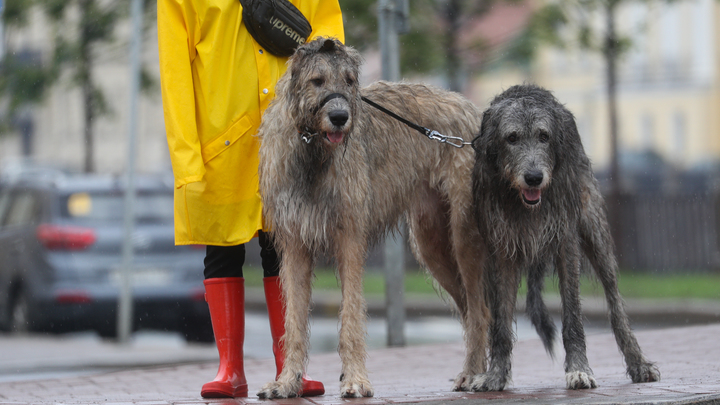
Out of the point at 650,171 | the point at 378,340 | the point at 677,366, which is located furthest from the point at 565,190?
the point at 650,171

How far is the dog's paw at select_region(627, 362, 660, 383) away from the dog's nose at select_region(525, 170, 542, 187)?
4.46ft

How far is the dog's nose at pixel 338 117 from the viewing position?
4383mm

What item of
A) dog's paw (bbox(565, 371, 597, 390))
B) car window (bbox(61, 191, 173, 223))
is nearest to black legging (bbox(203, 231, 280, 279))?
dog's paw (bbox(565, 371, 597, 390))

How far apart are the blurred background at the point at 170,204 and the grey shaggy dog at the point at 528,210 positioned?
66cm

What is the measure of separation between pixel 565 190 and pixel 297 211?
147 centimetres

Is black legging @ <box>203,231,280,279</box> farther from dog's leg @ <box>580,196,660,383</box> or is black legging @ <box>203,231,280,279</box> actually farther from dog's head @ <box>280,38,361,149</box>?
dog's leg @ <box>580,196,660,383</box>

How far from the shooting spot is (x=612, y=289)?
218 inches

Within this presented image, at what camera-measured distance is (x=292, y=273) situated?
4.83 meters

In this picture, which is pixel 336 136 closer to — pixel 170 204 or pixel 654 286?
pixel 170 204

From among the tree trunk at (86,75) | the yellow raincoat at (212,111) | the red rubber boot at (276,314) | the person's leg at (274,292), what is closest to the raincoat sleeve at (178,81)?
the yellow raincoat at (212,111)

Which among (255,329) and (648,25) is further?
(648,25)

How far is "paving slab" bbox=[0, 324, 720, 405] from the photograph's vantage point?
4.44m

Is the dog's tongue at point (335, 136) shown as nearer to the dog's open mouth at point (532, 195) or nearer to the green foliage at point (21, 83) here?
the dog's open mouth at point (532, 195)

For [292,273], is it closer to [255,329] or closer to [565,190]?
[565,190]
